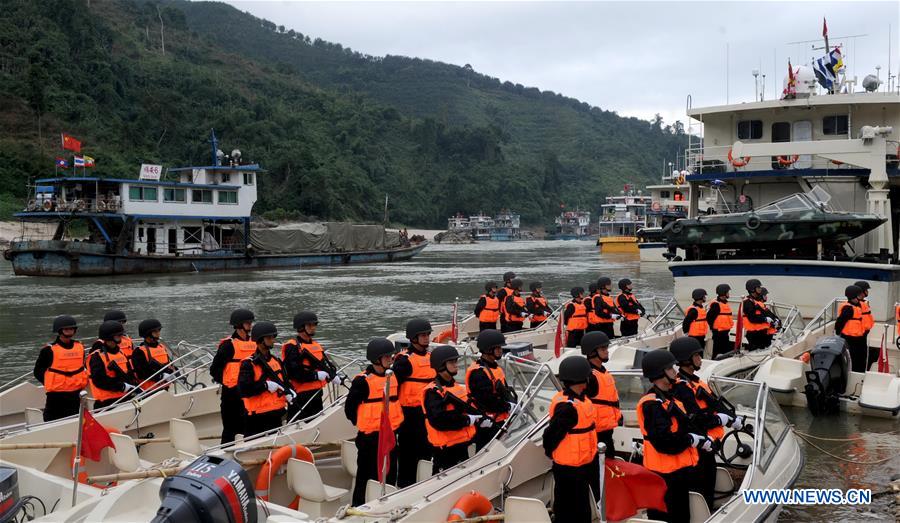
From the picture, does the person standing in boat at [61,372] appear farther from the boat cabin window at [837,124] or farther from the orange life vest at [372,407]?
the boat cabin window at [837,124]

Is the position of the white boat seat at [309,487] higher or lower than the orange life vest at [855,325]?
lower

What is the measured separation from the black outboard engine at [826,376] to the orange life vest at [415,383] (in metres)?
6.20

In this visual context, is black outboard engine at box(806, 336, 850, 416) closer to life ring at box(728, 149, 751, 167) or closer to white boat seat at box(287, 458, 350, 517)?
white boat seat at box(287, 458, 350, 517)

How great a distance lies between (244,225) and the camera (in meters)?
42.3

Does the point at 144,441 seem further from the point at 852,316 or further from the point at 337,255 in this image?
the point at 337,255

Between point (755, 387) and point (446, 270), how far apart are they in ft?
122

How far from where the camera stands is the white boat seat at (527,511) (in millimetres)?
4754

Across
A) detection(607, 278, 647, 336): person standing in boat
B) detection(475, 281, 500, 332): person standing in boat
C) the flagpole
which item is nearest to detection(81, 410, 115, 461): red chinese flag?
the flagpole

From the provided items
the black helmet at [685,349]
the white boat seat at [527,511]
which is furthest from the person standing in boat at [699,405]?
the white boat seat at [527,511]

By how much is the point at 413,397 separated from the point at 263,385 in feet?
4.87

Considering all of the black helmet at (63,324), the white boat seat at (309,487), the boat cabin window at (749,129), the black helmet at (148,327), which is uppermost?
the boat cabin window at (749,129)

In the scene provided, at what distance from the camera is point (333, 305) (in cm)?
2530

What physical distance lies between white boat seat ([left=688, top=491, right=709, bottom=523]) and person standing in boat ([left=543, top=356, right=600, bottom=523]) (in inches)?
28.2

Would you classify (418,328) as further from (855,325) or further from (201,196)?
(201,196)
